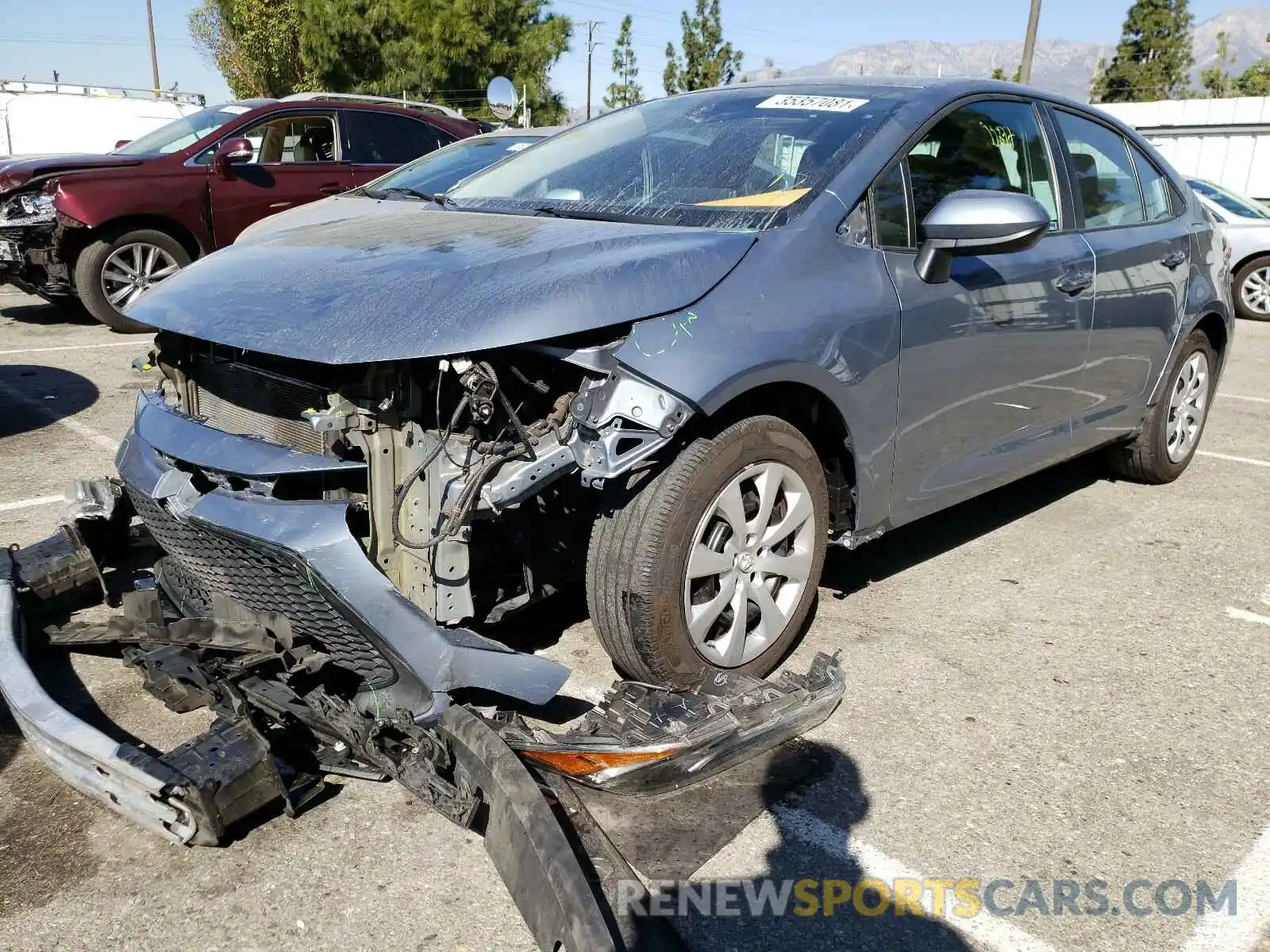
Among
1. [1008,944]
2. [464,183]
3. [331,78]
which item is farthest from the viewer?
[331,78]

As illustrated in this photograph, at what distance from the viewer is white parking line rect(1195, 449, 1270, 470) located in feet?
19.7

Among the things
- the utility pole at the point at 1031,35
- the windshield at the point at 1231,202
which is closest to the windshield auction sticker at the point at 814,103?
the windshield at the point at 1231,202

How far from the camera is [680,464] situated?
270cm

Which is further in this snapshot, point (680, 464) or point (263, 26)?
point (263, 26)

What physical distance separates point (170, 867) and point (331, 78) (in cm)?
3400

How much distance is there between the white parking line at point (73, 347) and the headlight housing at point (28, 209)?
1.00 meters

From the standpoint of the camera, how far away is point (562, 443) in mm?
2539

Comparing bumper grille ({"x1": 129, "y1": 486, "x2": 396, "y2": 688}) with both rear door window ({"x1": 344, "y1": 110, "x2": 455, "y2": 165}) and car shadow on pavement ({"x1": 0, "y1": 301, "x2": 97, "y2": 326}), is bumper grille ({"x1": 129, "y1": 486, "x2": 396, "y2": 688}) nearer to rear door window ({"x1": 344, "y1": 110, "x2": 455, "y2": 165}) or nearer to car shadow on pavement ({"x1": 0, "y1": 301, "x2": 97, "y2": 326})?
rear door window ({"x1": 344, "y1": 110, "x2": 455, "y2": 165})

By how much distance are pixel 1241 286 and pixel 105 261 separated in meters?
11.9

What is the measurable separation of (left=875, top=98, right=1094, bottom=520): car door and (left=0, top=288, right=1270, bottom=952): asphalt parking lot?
516mm

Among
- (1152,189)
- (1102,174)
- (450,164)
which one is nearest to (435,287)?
(1102,174)

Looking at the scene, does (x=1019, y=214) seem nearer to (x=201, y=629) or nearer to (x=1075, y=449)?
(x=1075, y=449)

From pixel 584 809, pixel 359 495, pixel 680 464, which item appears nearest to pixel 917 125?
pixel 680 464

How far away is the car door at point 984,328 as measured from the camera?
3.30m
